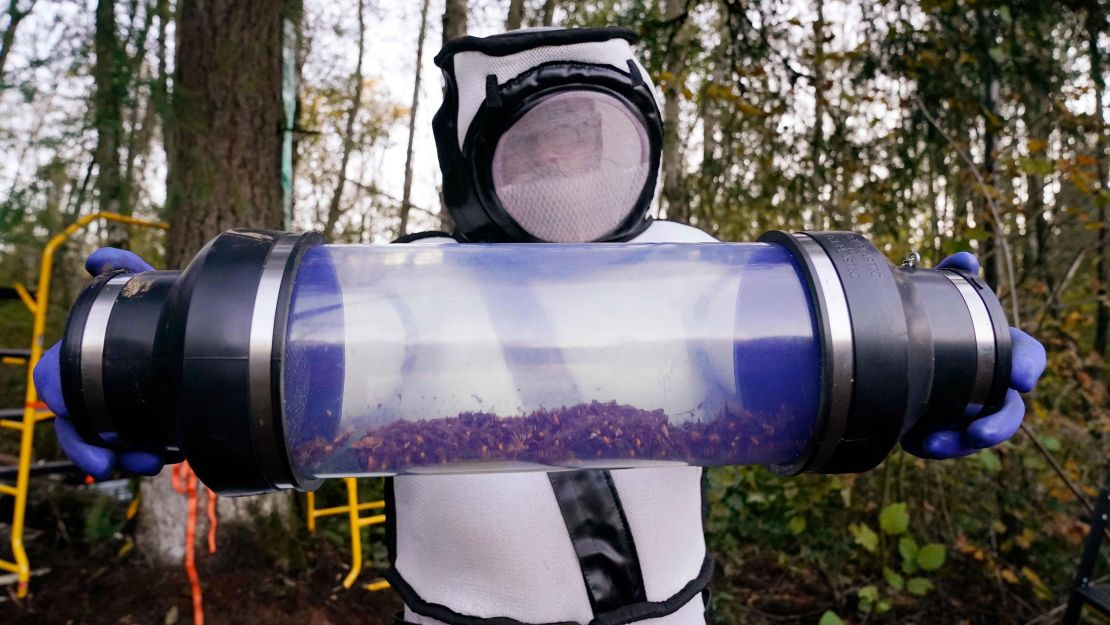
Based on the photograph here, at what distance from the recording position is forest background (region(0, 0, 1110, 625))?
2.51 metres

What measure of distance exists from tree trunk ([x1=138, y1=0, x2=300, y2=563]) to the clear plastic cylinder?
97.1 inches

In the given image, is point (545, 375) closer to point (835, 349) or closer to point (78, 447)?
point (835, 349)

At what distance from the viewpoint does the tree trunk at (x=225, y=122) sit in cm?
304

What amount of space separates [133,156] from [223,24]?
32.4 inches

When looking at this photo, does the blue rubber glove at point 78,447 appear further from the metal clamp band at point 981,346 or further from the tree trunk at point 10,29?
the tree trunk at point 10,29

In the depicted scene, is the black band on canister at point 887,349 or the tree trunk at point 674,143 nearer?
the black band on canister at point 887,349

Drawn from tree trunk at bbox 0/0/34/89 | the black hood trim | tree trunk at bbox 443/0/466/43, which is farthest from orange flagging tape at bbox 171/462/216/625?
tree trunk at bbox 443/0/466/43

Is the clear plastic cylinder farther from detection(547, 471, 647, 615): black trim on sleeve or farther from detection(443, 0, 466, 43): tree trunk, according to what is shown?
detection(443, 0, 466, 43): tree trunk

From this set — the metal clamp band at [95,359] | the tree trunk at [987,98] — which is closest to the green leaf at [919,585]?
the tree trunk at [987,98]

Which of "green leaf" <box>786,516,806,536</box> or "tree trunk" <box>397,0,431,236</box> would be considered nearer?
"green leaf" <box>786,516,806,536</box>

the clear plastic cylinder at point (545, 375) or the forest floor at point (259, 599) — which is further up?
the clear plastic cylinder at point (545, 375)

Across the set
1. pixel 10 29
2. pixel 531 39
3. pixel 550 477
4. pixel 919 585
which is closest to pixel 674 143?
pixel 919 585

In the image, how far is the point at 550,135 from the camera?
145 centimetres

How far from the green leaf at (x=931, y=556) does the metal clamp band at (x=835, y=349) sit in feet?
10.4
